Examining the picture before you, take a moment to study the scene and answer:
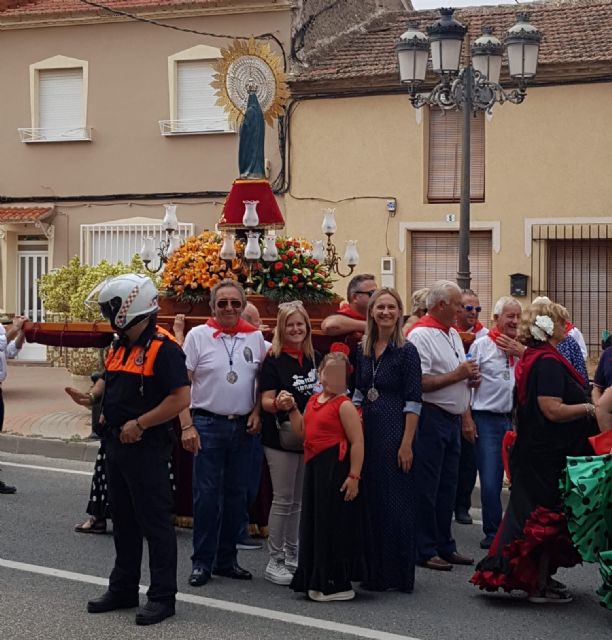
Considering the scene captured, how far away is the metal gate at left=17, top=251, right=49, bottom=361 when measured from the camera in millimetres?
23953

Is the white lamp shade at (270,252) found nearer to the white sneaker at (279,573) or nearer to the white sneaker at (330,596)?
the white sneaker at (279,573)

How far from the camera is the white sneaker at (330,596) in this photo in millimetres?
7062

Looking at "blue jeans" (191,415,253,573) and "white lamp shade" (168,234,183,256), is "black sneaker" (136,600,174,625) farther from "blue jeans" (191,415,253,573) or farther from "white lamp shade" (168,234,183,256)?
"white lamp shade" (168,234,183,256)

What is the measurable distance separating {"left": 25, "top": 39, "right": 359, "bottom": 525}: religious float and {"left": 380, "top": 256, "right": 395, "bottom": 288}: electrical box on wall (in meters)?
8.74

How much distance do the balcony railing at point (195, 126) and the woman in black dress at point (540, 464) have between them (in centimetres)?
1545

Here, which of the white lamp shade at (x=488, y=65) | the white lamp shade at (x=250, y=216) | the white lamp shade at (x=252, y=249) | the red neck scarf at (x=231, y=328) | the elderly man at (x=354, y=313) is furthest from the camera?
the white lamp shade at (x=488, y=65)

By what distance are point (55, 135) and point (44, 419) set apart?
9.56 metres

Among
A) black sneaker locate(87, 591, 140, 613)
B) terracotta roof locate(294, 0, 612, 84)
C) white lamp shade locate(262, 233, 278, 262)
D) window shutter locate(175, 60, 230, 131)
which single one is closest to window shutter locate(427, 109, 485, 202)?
terracotta roof locate(294, 0, 612, 84)

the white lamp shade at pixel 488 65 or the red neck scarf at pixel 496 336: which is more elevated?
the white lamp shade at pixel 488 65

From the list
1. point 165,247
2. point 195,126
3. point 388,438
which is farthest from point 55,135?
point 388,438

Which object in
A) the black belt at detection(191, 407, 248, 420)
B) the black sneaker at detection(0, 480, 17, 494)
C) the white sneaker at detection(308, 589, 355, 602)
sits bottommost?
the white sneaker at detection(308, 589, 355, 602)

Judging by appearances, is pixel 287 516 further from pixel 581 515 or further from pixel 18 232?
pixel 18 232

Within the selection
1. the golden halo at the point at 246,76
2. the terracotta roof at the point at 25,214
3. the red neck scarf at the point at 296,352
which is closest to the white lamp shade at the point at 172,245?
the golden halo at the point at 246,76

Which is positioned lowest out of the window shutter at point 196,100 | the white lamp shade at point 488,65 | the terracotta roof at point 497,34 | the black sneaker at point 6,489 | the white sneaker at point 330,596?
the white sneaker at point 330,596
